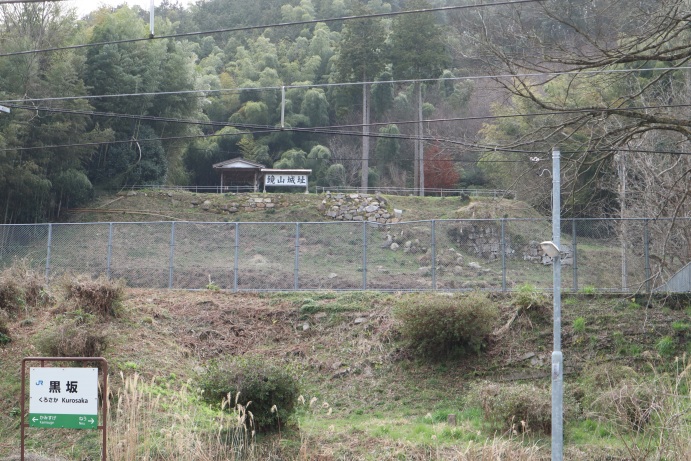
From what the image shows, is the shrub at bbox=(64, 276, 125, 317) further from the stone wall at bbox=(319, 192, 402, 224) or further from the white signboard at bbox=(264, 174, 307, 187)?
the white signboard at bbox=(264, 174, 307, 187)

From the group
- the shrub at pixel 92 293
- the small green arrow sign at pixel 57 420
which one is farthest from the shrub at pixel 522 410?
the shrub at pixel 92 293

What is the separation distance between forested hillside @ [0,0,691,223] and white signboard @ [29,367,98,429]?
27.0 ft

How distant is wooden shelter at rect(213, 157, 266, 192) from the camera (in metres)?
50.0

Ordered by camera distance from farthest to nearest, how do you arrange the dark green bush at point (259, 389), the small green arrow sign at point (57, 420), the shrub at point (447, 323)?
the shrub at point (447, 323)
the dark green bush at point (259, 389)
the small green arrow sign at point (57, 420)

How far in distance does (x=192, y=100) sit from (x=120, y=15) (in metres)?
7.67

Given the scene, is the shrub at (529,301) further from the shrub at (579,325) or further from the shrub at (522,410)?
the shrub at (522,410)

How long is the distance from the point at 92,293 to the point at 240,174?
34.4 meters

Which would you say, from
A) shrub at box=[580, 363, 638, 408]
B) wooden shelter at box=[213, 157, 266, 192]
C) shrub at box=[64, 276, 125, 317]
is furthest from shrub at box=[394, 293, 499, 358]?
wooden shelter at box=[213, 157, 266, 192]

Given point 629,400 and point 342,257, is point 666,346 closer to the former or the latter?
point 629,400

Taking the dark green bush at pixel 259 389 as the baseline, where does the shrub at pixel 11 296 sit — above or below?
above

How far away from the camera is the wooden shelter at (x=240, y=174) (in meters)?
50.0

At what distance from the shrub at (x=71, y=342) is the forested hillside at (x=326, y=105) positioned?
20.6ft

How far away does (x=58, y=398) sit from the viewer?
9836mm

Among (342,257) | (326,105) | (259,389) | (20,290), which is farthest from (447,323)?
(326,105)
